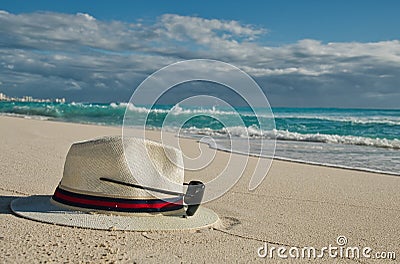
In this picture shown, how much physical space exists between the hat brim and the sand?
107mm

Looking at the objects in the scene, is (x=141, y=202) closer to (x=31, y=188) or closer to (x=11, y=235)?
(x=11, y=235)

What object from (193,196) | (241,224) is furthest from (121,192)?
(241,224)

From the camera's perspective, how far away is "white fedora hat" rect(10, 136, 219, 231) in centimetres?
448

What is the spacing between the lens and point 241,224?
4863mm

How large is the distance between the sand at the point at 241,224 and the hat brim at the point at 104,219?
0.35 feet

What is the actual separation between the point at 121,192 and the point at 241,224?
4.05ft

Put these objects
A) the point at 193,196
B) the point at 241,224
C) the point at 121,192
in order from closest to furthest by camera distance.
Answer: the point at 121,192 < the point at 193,196 < the point at 241,224

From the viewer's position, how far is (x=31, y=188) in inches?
238

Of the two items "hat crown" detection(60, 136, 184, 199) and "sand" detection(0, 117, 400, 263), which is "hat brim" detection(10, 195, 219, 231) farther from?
"hat crown" detection(60, 136, 184, 199)

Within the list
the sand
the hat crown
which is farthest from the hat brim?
the hat crown

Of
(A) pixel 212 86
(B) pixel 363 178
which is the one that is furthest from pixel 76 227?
(B) pixel 363 178

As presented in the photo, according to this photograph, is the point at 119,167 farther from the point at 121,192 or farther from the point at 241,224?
the point at 241,224

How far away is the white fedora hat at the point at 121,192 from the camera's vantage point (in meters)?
4.48

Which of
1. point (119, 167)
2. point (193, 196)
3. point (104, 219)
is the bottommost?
point (104, 219)
